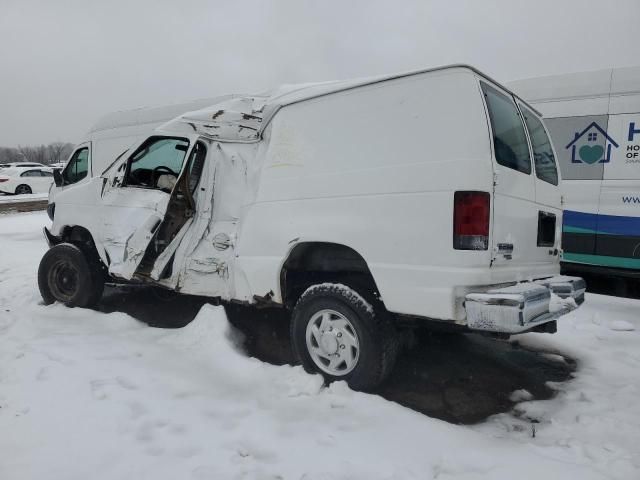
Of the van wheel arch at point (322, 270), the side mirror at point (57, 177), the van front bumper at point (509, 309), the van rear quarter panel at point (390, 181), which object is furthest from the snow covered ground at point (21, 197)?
Result: the van front bumper at point (509, 309)

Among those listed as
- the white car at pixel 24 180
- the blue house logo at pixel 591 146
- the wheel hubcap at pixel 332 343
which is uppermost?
the white car at pixel 24 180

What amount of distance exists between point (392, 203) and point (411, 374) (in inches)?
61.3

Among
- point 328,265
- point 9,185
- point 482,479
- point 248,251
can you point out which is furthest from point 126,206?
point 9,185

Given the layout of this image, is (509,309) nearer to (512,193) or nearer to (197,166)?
Result: (512,193)

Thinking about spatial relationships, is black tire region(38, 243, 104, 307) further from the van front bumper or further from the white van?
the white van

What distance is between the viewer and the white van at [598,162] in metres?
5.94

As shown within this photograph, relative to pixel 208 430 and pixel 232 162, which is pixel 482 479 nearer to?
pixel 208 430

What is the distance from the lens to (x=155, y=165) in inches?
195

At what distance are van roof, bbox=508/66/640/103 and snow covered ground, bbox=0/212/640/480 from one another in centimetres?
359

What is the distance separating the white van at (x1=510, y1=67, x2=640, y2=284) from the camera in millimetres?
5941

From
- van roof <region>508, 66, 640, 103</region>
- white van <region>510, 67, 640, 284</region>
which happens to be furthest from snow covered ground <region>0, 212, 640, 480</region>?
van roof <region>508, 66, 640, 103</region>

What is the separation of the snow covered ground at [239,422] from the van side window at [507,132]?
1712mm

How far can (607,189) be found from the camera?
20.0 feet

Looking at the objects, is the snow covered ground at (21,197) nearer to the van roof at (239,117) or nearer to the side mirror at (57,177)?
the side mirror at (57,177)
